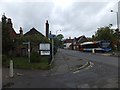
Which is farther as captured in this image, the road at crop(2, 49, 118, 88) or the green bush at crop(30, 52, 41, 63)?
the green bush at crop(30, 52, 41, 63)

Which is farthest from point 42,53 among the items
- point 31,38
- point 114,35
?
point 114,35

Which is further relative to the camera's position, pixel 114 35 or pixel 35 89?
pixel 114 35

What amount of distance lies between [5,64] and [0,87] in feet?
42.1

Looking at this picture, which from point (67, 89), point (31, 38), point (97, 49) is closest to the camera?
point (67, 89)

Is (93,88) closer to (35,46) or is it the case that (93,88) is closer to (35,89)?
(35,89)

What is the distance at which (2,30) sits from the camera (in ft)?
109

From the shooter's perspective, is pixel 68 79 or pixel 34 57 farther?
pixel 34 57

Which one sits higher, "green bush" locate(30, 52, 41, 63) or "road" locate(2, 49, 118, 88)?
"green bush" locate(30, 52, 41, 63)

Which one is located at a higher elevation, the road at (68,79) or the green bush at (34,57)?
the green bush at (34,57)

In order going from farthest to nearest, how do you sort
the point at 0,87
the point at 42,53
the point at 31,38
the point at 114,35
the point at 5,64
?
the point at 114,35 → the point at 31,38 → the point at 42,53 → the point at 5,64 → the point at 0,87

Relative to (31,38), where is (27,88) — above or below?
below

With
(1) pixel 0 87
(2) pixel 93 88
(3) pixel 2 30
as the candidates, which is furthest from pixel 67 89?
(3) pixel 2 30

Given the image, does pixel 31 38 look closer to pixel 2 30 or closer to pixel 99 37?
pixel 2 30

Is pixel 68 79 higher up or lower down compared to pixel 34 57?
lower down
